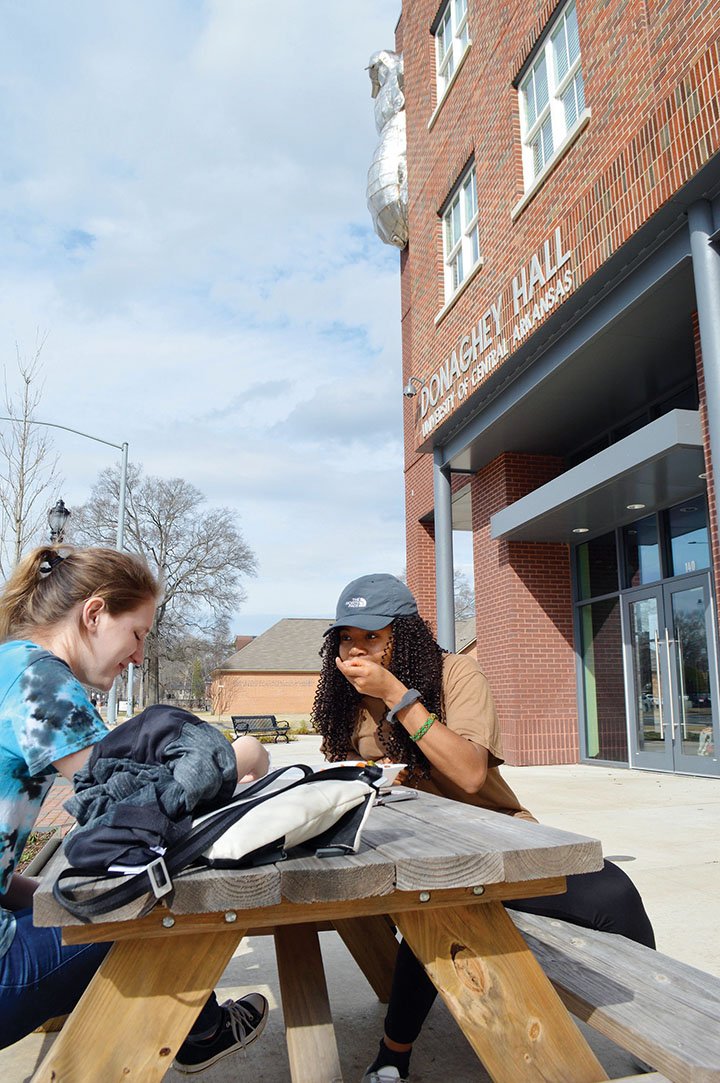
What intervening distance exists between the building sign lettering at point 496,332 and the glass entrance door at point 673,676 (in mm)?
3643

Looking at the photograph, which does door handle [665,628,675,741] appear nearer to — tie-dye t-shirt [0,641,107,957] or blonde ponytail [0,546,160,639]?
blonde ponytail [0,546,160,639]

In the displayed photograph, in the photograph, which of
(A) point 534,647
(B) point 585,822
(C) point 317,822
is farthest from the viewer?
(A) point 534,647

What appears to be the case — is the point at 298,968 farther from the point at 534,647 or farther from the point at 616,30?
the point at 534,647

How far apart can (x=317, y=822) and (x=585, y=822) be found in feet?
19.3

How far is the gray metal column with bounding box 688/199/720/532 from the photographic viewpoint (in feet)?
21.9

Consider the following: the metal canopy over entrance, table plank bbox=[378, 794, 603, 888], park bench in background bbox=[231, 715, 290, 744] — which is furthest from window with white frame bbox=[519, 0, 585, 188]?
park bench in background bbox=[231, 715, 290, 744]

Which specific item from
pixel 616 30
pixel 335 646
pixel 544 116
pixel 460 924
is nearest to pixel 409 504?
pixel 544 116

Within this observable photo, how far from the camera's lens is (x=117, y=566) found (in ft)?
7.22

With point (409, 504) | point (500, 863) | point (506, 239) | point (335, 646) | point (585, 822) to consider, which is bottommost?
point (585, 822)

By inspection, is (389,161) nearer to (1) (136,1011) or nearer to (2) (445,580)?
(2) (445,580)

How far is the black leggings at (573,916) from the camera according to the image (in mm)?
2367

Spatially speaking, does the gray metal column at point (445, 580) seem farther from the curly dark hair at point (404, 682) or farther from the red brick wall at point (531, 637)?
the curly dark hair at point (404, 682)

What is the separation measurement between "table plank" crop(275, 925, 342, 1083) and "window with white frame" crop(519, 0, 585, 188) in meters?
9.14

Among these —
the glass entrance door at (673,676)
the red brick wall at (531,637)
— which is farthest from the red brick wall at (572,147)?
the glass entrance door at (673,676)
